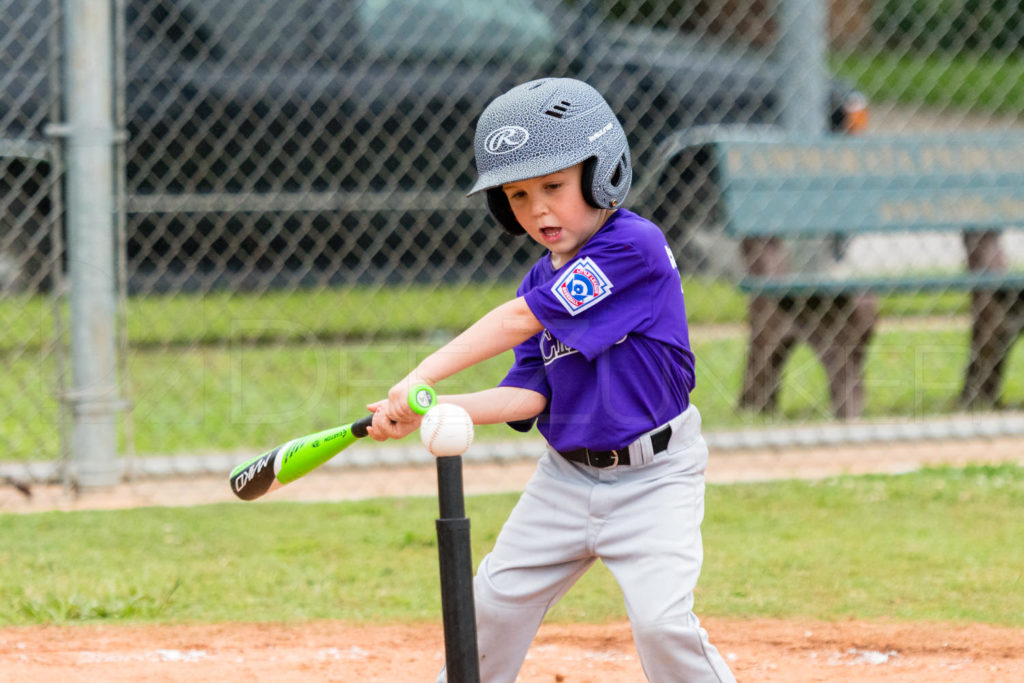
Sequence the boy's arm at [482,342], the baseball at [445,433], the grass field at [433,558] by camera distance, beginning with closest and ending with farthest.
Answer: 1. the baseball at [445,433]
2. the boy's arm at [482,342]
3. the grass field at [433,558]

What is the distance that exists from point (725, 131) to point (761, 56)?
160cm

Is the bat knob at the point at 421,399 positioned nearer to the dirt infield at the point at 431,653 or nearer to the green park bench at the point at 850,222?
the dirt infield at the point at 431,653

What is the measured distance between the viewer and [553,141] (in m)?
2.33

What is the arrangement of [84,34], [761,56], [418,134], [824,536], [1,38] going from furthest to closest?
[761,56] < [418,134] < [1,38] < [84,34] < [824,536]

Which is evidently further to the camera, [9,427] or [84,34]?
[9,427]

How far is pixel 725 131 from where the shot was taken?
22.7 feet

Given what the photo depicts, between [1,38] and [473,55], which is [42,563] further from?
[473,55]

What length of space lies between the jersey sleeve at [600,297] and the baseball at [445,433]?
40 cm

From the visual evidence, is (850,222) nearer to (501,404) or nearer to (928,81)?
(501,404)

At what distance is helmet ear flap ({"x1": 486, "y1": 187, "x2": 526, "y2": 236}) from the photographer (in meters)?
2.53

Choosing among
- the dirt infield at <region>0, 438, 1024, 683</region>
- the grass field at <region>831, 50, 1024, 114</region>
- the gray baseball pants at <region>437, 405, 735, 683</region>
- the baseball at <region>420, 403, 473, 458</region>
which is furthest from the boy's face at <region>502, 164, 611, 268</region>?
Result: the grass field at <region>831, 50, 1024, 114</region>

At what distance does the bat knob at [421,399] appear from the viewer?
204 cm

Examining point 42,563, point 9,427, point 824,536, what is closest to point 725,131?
point 824,536

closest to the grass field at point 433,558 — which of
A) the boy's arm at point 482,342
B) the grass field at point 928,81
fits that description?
the boy's arm at point 482,342
